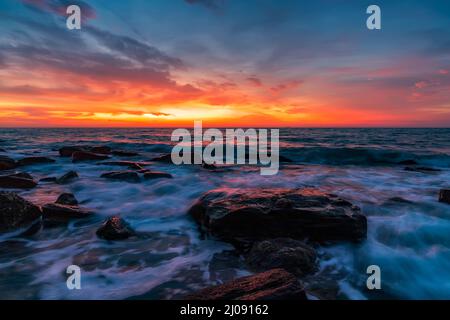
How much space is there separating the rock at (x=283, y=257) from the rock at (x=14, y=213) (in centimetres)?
384

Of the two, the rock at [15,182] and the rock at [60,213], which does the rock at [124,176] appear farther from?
the rock at [60,213]

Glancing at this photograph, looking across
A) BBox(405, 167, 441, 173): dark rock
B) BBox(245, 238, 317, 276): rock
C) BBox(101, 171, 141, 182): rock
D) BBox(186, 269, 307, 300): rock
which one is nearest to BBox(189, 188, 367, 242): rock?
BBox(245, 238, 317, 276): rock

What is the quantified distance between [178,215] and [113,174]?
439cm

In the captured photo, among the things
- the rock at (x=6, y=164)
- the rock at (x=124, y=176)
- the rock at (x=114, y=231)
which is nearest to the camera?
the rock at (x=114, y=231)

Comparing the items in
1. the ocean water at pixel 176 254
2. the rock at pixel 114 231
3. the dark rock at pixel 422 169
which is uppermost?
the dark rock at pixel 422 169

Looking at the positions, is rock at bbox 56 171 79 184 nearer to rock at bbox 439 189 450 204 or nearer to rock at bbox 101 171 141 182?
rock at bbox 101 171 141 182

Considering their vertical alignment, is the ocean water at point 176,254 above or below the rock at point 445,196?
below

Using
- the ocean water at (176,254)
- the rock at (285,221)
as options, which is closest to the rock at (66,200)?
the ocean water at (176,254)

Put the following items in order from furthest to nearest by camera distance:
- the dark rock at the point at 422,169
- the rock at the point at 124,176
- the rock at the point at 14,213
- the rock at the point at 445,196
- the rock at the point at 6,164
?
the dark rock at the point at 422,169 < the rock at the point at 6,164 < the rock at the point at 124,176 < the rock at the point at 445,196 < the rock at the point at 14,213

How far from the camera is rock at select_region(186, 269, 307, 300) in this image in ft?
8.32

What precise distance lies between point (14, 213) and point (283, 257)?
442 cm

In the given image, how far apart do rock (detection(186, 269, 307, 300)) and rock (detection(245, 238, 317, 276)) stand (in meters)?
0.63

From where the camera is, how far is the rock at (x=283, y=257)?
343 cm
